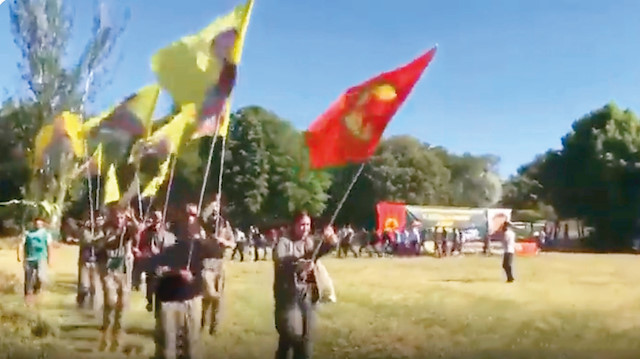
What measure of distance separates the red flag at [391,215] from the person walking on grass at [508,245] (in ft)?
1.15

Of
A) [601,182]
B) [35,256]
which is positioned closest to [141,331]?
[35,256]

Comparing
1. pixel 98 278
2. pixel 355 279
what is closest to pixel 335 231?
pixel 355 279

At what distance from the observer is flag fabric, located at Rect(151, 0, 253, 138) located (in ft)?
9.48

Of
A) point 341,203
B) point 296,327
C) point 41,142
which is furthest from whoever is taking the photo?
point 41,142

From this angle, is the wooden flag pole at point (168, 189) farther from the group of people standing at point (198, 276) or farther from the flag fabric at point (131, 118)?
the flag fabric at point (131, 118)

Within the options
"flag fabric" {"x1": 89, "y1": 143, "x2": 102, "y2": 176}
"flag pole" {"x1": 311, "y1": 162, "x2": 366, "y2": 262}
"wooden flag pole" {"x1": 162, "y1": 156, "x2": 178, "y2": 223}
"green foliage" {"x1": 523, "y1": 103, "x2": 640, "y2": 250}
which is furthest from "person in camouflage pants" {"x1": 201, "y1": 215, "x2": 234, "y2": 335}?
"green foliage" {"x1": 523, "y1": 103, "x2": 640, "y2": 250}

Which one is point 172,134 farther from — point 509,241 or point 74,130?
point 509,241

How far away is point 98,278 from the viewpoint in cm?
329

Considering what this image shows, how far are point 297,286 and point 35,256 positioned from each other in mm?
1053

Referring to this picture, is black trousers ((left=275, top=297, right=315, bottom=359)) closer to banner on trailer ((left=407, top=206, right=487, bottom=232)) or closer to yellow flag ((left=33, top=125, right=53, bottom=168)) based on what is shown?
banner on trailer ((left=407, top=206, right=487, bottom=232))

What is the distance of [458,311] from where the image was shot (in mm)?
3043

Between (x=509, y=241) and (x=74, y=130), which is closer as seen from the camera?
(x=509, y=241)

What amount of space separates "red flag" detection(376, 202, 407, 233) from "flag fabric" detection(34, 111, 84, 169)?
1215 millimetres

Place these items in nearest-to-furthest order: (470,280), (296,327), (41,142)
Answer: (296,327) < (470,280) < (41,142)
